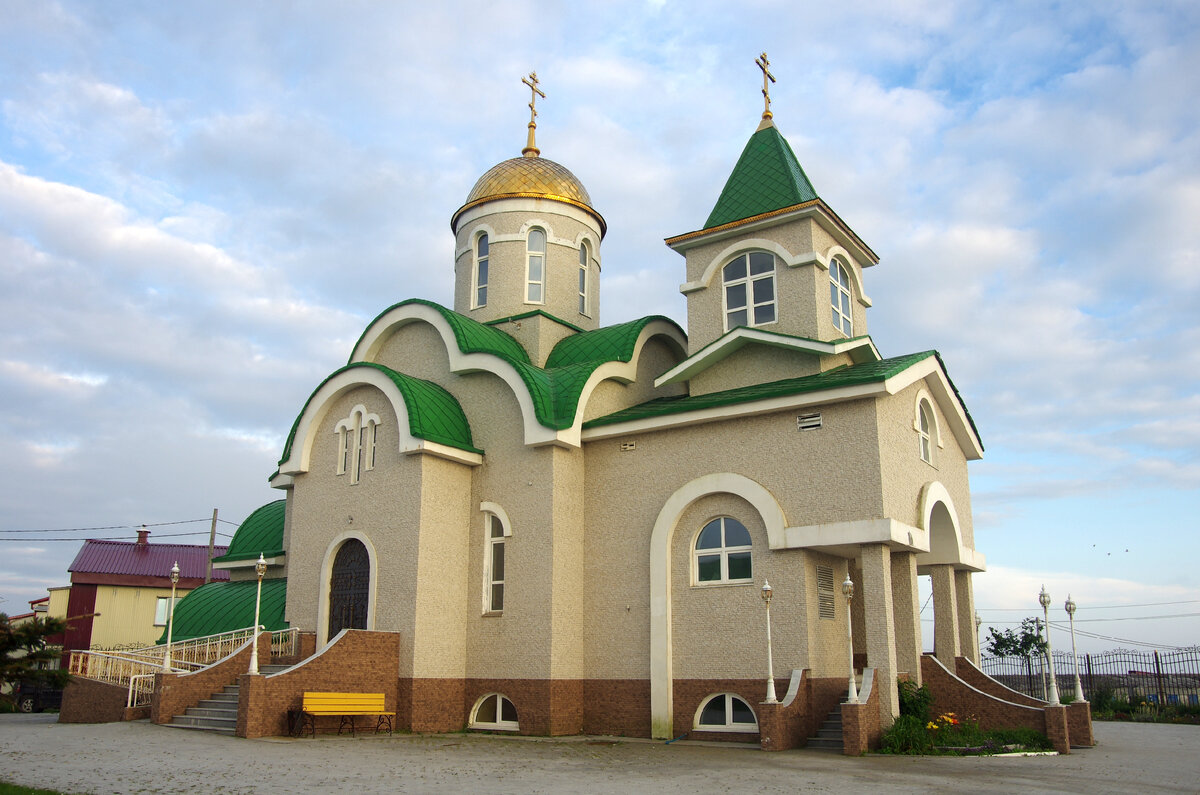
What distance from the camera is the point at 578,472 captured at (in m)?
17.3

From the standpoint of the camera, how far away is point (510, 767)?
11164mm

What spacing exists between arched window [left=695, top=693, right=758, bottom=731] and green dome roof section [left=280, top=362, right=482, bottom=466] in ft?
20.2

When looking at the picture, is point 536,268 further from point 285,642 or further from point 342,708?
point 342,708

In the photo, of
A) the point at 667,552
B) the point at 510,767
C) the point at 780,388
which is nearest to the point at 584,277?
the point at 780,388

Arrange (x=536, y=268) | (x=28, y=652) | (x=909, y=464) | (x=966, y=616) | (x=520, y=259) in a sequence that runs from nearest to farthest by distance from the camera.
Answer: (x=28, y=652) < (x=909, y=464) < (x=966, y=616) < (x=520, y=259) < (x=536, y=268)

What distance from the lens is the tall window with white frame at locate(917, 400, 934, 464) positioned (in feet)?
54.0

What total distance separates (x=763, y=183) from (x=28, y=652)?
1471 centimetres

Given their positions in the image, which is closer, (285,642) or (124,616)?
(285,642)

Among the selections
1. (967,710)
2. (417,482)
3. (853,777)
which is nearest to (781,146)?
(417,482)

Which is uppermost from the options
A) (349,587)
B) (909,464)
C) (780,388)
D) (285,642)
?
(780,388)

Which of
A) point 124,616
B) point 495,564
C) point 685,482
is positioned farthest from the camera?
point 124,616

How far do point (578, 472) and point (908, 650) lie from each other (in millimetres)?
6383

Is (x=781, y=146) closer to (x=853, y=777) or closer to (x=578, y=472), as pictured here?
(x=578, y=472)

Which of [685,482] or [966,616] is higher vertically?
[685,482]
